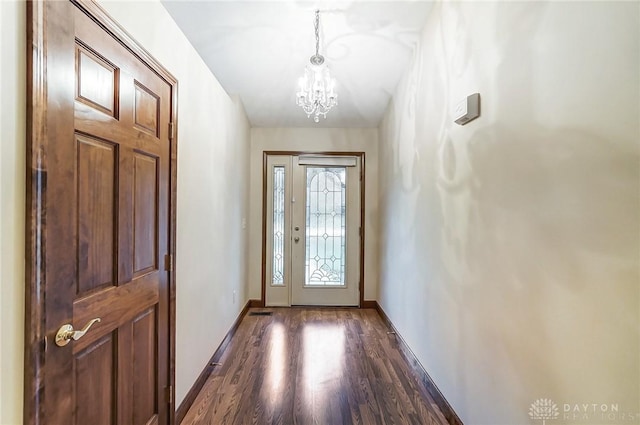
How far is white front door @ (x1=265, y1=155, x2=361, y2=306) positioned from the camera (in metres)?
4.04

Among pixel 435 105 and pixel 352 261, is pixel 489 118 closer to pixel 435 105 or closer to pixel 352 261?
pixel 435 105

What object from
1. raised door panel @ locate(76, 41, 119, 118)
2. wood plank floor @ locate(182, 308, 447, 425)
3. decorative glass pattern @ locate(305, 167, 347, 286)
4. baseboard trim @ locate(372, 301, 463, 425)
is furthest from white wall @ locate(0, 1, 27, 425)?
decorative glass pattern @ locate(305, 167, 347, 286)

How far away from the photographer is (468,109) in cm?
161

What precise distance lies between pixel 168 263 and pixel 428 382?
192 cm

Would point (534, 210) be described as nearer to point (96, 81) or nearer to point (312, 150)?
point (96, 81)

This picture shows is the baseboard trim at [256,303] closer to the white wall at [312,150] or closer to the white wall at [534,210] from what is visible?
the white wall at [312,150]

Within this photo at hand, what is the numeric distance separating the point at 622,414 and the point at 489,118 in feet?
3.97

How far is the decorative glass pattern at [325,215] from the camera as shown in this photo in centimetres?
407

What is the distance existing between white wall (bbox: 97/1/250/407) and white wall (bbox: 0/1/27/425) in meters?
0.49

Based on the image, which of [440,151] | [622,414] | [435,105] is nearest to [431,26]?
[435,105]

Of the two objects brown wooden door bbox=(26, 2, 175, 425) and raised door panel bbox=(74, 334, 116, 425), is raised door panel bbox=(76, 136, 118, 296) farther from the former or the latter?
raised door panel bbox=(74, 334, 116, 425)

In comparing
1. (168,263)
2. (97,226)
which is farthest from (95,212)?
(168,263)

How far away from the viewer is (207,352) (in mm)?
2348

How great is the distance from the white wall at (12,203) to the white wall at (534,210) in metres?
1.72
